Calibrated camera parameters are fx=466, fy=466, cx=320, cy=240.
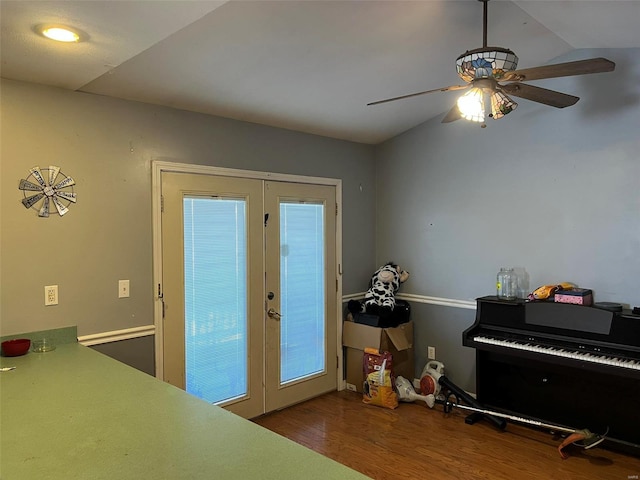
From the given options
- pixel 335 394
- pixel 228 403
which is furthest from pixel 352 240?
pixel 228 403


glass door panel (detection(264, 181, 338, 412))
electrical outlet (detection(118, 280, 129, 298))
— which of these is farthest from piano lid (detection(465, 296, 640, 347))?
electrical outlet (detection(118, 280, 129, 298))

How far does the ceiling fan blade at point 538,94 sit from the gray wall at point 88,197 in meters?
1.92

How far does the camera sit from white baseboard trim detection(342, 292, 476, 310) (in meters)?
3.99

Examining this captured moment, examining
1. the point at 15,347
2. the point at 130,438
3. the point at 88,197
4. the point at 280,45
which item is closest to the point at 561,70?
the point at 280,45

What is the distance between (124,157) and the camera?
2.86 meters

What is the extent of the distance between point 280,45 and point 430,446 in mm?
2759

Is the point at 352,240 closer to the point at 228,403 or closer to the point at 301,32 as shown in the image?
the point at 228,403

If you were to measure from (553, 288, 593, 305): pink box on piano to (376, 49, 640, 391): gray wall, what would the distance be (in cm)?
15

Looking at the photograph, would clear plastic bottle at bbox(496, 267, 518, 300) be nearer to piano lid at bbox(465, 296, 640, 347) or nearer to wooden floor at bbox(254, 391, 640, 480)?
piano lid at bbox(465, 296, 640, 347)

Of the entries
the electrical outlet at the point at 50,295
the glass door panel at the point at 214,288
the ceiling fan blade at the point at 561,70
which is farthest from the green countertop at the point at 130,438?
the ceiling fan blade at the point at 561,70

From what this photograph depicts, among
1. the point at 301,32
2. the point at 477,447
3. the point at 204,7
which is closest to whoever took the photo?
the point at 204,7

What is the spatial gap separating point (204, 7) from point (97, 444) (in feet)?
4.75

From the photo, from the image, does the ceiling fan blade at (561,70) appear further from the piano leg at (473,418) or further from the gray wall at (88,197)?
the piano leg at (473,418)

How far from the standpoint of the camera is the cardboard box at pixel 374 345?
3994mm
